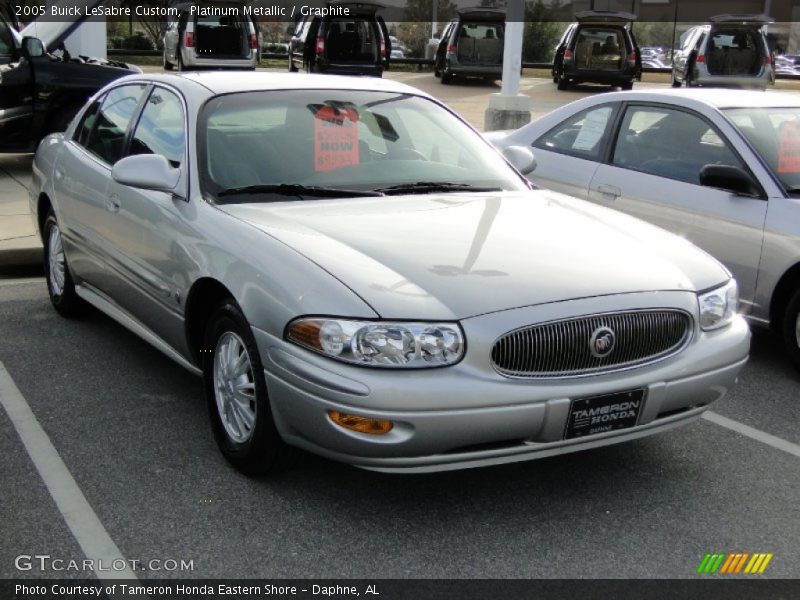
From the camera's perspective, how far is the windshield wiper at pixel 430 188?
474 centimetres

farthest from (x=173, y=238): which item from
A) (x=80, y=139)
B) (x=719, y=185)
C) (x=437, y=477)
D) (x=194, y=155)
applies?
(x=719, y=185)

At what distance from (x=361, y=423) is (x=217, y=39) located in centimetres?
2064

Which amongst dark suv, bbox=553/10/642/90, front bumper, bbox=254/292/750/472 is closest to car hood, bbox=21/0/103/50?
front bumper, bbox=254/292/750/472

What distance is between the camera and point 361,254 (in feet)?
12.8

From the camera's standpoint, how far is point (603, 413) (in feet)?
12.1

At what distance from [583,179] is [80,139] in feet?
10.3

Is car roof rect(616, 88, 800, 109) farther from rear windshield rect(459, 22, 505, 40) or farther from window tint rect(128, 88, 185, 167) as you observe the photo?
rear windshield rect(459, 22, 505, 40)

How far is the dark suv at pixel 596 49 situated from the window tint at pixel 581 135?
59.4 feet

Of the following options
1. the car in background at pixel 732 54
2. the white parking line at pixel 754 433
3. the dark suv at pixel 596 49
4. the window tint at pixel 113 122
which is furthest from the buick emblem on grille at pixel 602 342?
the dark suv at pixel 596 49

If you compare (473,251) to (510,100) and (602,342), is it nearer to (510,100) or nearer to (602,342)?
(602,342)

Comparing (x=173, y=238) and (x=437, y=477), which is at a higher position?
(x=173, y=238)

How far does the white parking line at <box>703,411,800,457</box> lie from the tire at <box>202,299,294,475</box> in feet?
6.62

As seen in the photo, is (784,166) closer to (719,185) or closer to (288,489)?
(719,185)

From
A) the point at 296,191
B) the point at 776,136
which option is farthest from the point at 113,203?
the point at 776,136
